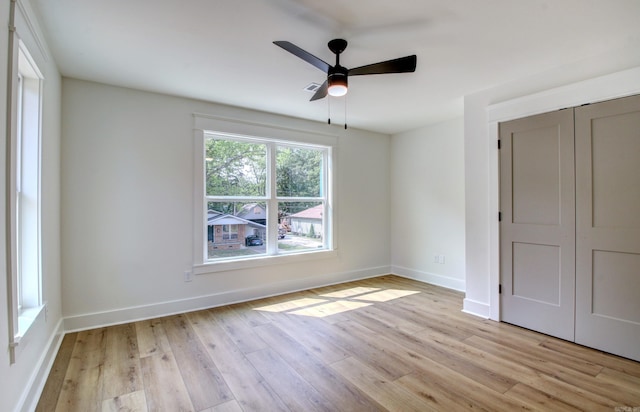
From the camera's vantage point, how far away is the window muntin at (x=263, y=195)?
403 centimetres

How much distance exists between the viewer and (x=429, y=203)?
5023mm

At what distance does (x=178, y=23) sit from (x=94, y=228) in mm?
2279

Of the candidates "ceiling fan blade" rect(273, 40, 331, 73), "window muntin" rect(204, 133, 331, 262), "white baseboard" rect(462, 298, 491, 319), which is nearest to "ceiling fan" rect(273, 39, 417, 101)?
"ceiling fan blade" rect(273, 40, 331, 73)

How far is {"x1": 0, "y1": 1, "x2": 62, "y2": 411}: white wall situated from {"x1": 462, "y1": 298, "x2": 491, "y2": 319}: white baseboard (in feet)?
12.9

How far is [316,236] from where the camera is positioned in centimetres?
498

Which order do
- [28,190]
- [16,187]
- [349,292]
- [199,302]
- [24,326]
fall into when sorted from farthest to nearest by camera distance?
[349,292] → [199,302] → [28,190] → [24,326] → [16,187]

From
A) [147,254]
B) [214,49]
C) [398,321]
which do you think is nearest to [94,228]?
[147,254]

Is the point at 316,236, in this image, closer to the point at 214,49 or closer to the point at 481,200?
the point at 481,200

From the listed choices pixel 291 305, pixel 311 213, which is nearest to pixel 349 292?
pixel 291 305

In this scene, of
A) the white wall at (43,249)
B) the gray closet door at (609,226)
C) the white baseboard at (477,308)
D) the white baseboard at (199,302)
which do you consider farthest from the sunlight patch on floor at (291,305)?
the gray closet door at (609,226)

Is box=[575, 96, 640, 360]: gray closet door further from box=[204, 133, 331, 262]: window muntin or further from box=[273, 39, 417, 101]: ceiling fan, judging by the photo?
box=[204, 133, 331, 262]: window muntin

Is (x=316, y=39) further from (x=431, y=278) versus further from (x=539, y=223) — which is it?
(x=431, y=278)

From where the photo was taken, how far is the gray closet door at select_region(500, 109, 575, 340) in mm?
2918

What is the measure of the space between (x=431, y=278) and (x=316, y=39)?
3.98 metres
